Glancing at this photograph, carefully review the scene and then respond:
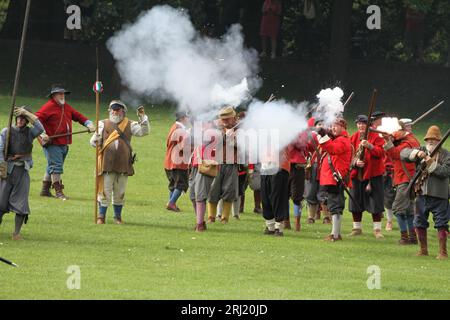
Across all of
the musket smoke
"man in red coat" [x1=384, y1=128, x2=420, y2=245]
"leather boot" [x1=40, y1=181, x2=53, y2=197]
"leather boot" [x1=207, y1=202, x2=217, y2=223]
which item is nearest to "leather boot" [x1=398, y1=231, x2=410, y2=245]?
"man in red coat" [x1=384, y1=128, x2=420, y2=245]

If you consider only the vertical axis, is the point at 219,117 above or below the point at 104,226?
above

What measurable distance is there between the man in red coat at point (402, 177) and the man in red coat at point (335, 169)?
0.72 m

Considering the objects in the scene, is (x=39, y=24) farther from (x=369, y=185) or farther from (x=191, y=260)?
(x=191, y=260)

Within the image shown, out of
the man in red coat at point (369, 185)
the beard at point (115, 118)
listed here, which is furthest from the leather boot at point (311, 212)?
the beard at point (115, 118)

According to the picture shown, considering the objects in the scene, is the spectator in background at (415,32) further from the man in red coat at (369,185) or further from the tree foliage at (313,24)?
the man in red coat at (369,185)

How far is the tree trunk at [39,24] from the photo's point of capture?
37.8 m

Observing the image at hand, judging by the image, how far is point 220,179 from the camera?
19.4 meters

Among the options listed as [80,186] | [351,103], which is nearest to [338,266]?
[80,186]

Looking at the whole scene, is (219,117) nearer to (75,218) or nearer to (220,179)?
(220,179)

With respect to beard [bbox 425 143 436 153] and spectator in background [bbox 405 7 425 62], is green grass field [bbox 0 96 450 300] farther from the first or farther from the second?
spectator in background [bbox 405 7 425 62]

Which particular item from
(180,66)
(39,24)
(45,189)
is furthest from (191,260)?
(39,24)

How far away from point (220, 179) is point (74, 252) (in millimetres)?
3964

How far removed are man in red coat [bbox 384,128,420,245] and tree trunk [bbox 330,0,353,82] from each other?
56.6 feet
